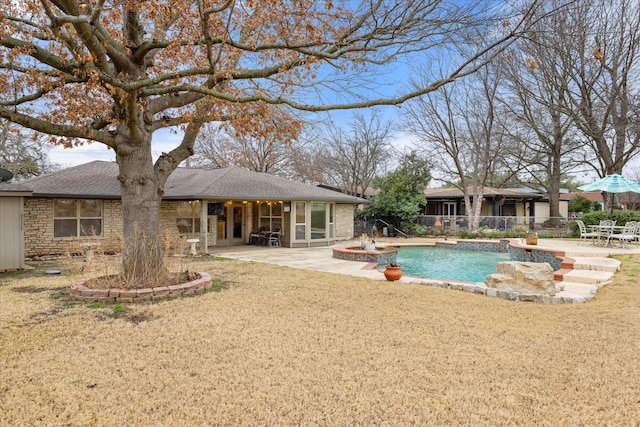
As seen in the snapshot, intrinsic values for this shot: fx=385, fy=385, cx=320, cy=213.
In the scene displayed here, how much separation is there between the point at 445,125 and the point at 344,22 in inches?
731

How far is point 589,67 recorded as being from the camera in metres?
18.8

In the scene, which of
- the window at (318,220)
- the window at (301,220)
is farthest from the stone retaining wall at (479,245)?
the window at (301,220)

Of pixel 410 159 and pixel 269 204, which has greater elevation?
pixel 410 159

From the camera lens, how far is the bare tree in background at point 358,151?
29.4 m

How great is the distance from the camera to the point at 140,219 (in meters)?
7.12

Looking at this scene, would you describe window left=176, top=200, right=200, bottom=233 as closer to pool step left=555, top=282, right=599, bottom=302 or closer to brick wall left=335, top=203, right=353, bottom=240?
brick wall left=335, top=203, right=353, bottom=240

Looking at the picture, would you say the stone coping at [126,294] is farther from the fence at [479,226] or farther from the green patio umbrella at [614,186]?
the fence at [479,226]

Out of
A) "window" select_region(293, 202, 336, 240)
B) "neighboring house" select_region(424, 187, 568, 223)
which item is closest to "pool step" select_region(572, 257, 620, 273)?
"window" select_region(293, 202, 336, 240)

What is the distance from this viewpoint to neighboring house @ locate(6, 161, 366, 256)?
12.8 meters

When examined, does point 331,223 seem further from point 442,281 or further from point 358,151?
point 358,151

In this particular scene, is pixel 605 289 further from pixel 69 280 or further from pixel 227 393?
pixel 69 280

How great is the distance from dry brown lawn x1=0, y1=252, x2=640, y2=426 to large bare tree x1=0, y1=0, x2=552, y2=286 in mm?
2207

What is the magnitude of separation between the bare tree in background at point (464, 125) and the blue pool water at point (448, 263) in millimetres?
7112

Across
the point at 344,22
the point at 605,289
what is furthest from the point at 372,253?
the point at 344,22
